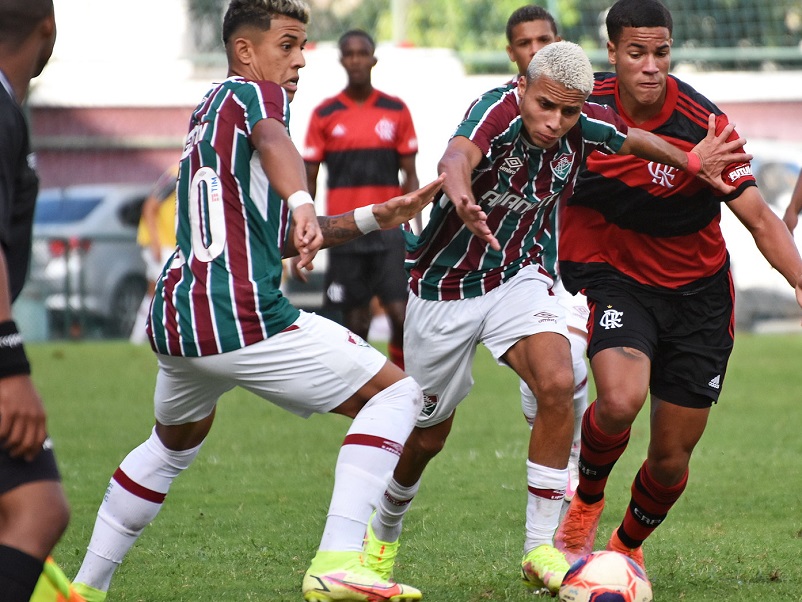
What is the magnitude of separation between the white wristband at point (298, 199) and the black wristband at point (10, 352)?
1085 mm

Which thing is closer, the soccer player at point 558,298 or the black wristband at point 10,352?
the black wristband at point 10,352

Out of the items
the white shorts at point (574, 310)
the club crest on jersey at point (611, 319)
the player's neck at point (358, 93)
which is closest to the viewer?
the club crest on jersey at point (611, 319)

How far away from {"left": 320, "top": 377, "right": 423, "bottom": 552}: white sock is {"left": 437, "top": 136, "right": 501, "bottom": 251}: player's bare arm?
0.67 m

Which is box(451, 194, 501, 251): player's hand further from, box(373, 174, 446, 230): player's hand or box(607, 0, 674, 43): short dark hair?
box(607, 0, 674, 43): short dark hair

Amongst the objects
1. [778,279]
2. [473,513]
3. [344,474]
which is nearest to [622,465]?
[473,513]

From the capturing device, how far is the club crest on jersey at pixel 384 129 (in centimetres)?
1085

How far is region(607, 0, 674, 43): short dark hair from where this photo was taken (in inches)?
222

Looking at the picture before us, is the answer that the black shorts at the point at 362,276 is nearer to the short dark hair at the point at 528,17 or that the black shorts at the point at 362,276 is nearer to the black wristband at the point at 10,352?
the short dark hair at the point at 528,17

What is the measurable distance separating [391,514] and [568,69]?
207cm

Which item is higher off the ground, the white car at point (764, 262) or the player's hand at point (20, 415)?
the player's hand at point (20, 415)

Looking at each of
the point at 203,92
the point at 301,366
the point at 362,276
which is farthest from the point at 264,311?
the point at 203,92

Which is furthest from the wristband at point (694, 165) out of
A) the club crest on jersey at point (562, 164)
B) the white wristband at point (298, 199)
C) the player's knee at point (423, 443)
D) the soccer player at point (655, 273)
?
the white wristband at point (298, 199)

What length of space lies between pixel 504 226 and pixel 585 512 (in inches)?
51.8

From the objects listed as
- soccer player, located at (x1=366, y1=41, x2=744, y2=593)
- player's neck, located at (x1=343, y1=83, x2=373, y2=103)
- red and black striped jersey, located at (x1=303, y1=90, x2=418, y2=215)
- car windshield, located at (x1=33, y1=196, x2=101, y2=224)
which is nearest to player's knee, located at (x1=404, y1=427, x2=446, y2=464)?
soccer player, located at (x1=366, y1=41, x2=744, y2=593)
